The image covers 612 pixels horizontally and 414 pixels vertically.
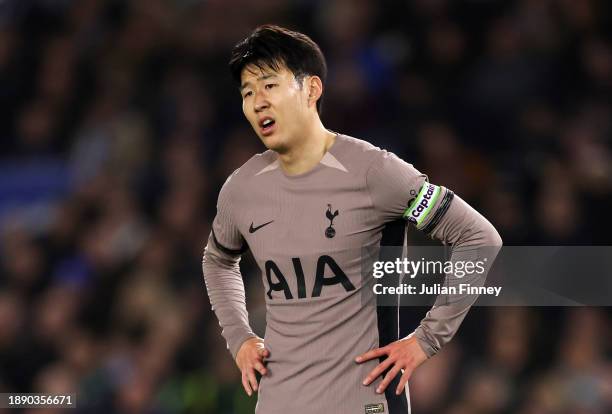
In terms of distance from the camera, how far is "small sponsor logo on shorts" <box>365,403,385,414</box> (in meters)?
2.22

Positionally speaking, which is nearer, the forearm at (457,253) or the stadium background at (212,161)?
the forearm at (457,253)

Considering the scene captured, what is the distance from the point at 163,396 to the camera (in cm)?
422

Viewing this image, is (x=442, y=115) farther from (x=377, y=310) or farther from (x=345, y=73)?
(x=377, y=310)

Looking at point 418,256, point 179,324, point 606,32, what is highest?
point 606,32

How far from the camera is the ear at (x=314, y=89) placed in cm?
238

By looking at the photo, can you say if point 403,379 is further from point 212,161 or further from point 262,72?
point 212,161

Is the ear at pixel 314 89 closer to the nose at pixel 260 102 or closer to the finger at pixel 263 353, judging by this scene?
the nose at pixel 260 102

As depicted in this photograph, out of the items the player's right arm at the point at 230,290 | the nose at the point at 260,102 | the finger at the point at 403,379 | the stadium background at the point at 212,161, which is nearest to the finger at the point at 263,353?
the player's right arm at the point at 230,290

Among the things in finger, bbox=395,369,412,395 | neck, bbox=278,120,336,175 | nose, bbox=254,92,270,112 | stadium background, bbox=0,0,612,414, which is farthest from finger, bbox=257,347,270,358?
stadium background, bbox=0,0,612,414

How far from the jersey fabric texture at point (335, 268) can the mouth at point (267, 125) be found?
131 mm

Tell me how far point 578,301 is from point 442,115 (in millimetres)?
1342

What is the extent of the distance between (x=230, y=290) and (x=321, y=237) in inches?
19.1

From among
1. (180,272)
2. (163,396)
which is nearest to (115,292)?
(180,272)

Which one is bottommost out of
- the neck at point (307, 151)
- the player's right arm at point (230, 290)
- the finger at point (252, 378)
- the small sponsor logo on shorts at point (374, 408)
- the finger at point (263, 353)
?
the small sponsor logo on shorts at point (374, 408)
